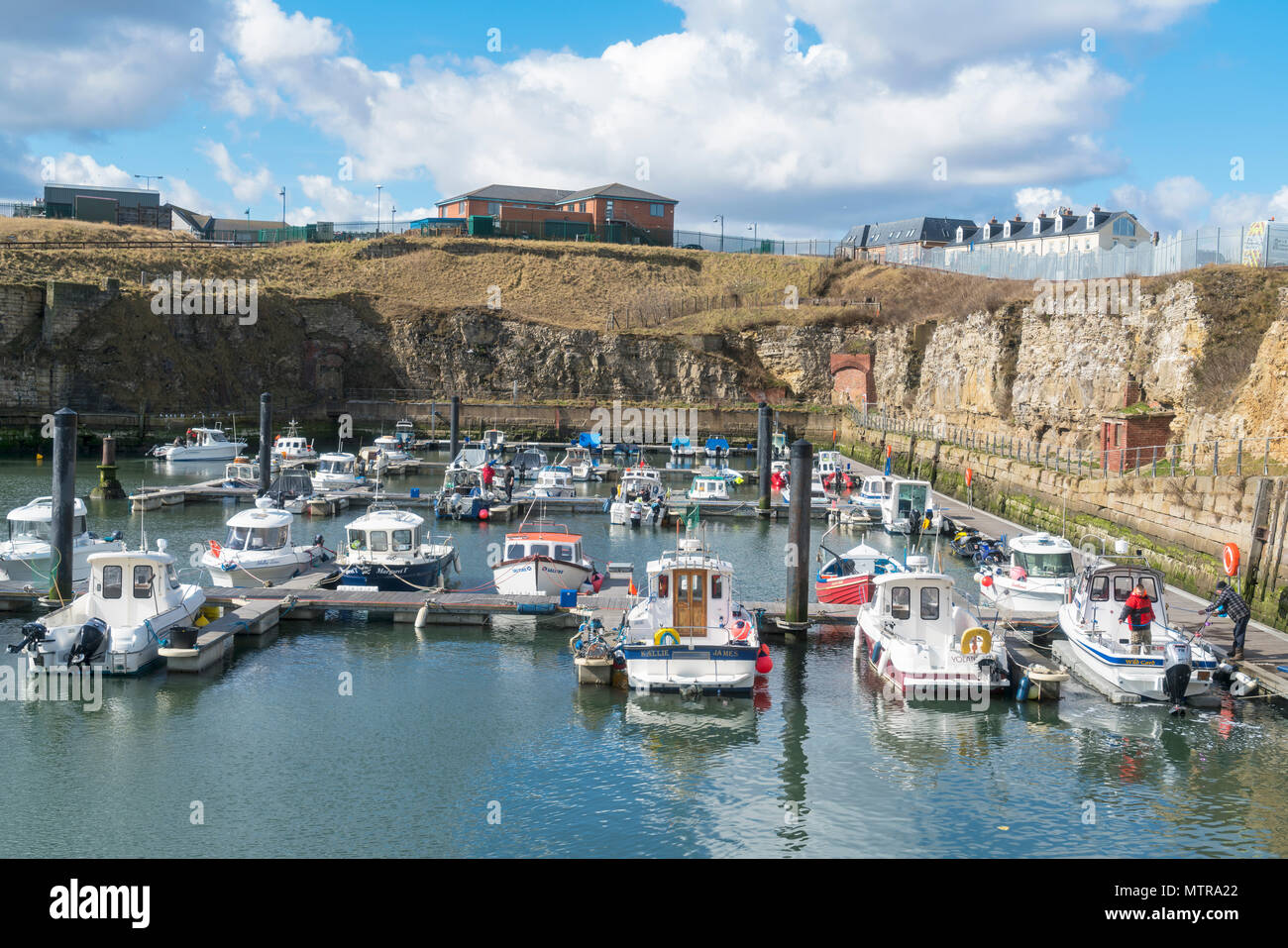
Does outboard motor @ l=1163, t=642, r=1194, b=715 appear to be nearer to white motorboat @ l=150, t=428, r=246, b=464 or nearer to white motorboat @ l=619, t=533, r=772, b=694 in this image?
white motorboat @ l=619, t=533, r=772, b=694

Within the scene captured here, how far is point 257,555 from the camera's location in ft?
109

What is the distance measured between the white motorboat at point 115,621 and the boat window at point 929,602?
16.6 m

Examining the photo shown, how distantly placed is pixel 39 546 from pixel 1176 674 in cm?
3049

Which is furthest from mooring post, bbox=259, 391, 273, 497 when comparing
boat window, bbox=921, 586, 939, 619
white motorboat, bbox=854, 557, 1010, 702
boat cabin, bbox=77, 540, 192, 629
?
boat window, bbox=921, 586, 939, 619

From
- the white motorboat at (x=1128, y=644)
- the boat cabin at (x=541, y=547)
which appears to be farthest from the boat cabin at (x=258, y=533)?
the white motorboat at (x=1128, y=644)

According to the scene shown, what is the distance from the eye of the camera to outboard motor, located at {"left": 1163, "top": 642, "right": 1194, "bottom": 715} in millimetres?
21859

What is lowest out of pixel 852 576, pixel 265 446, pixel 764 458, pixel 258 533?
pixel 852 576

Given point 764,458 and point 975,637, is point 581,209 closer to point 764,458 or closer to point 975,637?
point 764,458

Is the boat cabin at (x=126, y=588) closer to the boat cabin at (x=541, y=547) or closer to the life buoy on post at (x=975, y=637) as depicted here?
the boat cabin at (x=541, y=547)

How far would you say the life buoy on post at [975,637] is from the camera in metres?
22.9

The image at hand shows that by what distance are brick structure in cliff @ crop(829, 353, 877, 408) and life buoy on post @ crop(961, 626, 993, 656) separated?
78.5 metres

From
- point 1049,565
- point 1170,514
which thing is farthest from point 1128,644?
point 1170,514
